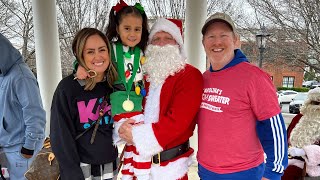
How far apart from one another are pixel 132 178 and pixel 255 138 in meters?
0.84

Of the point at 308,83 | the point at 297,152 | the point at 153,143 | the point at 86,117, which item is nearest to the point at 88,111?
the point at 86,117

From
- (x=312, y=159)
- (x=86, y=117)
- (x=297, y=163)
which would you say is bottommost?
(x=297, y=163)

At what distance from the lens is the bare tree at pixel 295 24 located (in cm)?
506

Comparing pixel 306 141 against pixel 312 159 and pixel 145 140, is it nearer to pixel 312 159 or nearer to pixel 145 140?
pixel 312 159

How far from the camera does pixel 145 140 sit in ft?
5.52

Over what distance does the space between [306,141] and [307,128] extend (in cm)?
14

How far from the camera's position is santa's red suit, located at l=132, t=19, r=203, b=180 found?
5.46ft

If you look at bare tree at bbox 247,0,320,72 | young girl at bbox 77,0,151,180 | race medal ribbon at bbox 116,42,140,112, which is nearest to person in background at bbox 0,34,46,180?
young girl at bbox 77,0,151,180

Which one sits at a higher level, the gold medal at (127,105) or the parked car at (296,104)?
the gold medal at (127,105)

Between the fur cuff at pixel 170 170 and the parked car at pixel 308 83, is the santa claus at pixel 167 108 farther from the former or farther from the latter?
the parked car at pixel 308 83

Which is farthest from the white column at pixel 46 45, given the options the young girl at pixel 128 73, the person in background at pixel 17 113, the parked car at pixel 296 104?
the parked car at pixel 296 104

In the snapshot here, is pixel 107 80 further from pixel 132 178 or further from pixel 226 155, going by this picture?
pixel 226 155

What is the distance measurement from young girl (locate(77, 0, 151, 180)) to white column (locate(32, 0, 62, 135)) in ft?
9.55

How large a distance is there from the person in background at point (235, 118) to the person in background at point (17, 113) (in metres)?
1.34
